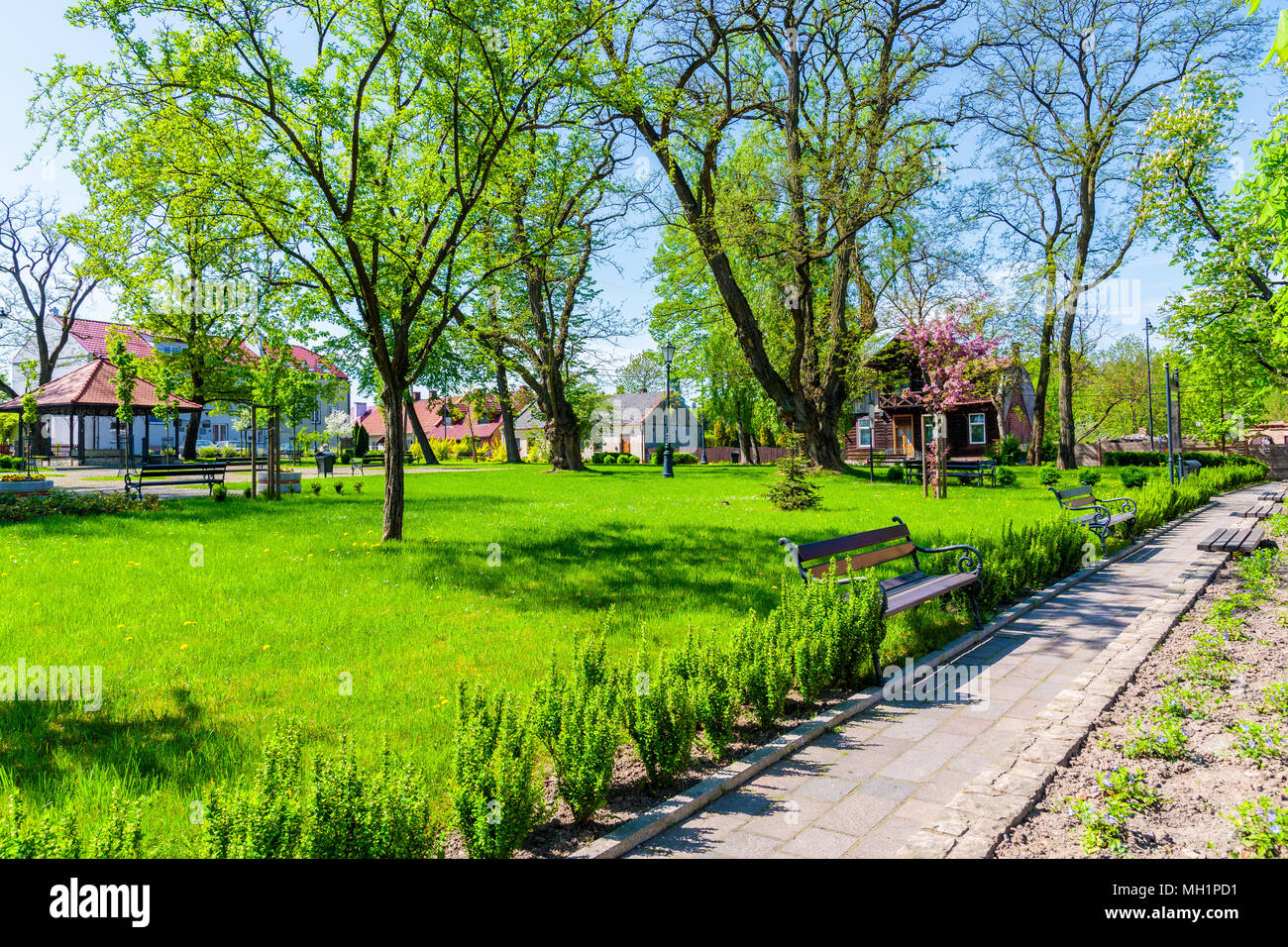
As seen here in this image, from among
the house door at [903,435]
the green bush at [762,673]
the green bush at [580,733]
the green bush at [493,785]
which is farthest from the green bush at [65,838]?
the house door at [903,435]

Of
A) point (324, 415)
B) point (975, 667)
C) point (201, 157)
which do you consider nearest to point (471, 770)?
point (975, 667)

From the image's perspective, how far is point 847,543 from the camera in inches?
261

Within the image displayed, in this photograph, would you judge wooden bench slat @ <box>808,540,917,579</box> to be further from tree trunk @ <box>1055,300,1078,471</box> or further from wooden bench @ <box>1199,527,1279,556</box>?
tree trunk @ <box>1055,300,1078,471</box>

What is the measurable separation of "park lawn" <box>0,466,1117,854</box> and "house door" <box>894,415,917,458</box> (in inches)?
1064

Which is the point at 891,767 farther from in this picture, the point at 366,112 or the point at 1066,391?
the point at 1066,391

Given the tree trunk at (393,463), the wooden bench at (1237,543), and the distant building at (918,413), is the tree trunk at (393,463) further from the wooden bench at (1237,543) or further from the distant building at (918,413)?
the distant building at (918,413)

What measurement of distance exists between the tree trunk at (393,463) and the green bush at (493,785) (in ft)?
25.5

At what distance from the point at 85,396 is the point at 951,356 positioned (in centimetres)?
4321

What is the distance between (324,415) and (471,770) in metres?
84.0

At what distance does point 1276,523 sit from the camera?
36.9 ft

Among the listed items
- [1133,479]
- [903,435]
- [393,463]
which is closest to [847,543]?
[393,463]

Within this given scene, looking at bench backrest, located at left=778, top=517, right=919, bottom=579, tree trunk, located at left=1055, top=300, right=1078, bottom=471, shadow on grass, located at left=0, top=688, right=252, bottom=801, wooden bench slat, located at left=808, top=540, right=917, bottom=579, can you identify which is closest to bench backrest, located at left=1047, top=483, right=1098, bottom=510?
bench backrest, located at left=778, top=517, right=919, bottom=579

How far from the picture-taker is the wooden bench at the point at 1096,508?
35.8 ft
